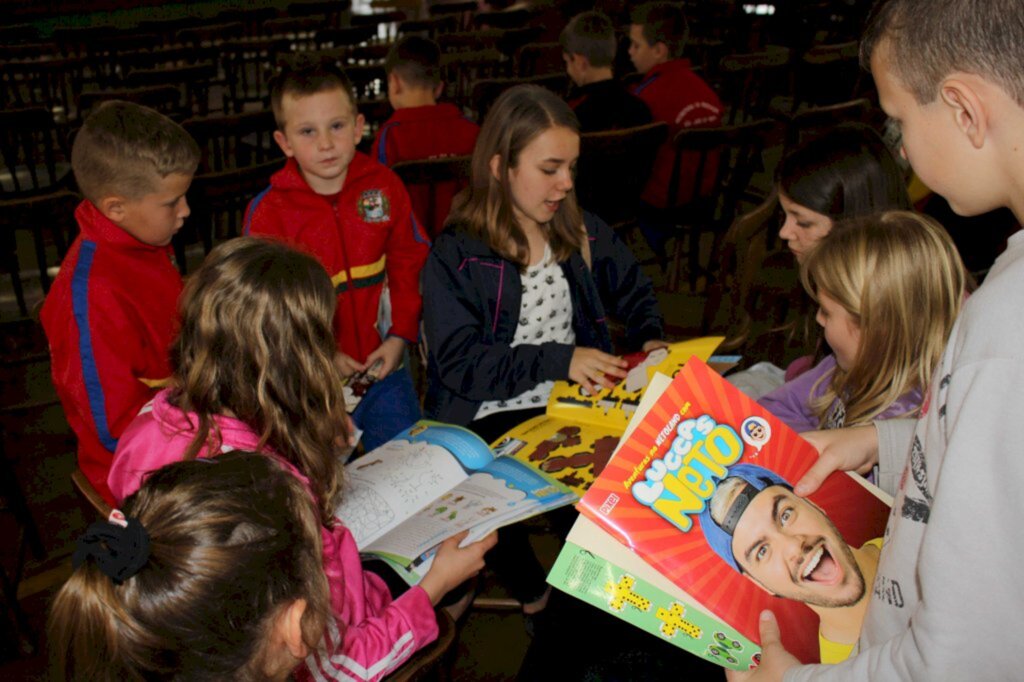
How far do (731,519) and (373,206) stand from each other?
60.2 inches

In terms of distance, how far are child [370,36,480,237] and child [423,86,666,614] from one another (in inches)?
50.0

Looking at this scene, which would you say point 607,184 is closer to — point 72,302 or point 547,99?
point 547,99

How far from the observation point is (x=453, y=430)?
1.67 metres

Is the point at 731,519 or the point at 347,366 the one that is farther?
the point at 347,366

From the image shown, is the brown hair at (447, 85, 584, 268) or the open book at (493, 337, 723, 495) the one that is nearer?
the open book at (493, 337, 723, 495)

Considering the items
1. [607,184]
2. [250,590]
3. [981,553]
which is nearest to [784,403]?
[981,553]

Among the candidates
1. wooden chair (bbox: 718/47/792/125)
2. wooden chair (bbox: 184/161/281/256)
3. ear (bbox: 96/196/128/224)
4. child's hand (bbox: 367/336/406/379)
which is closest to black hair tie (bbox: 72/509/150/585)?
ear (bbox: 96/196/128/224)

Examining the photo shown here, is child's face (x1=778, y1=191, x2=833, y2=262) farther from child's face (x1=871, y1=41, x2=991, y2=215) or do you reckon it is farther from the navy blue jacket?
child's face (x1=871, y1=41, x2=991, y2=215)

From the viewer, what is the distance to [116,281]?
1750 mm

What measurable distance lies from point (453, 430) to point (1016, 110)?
3.81ft

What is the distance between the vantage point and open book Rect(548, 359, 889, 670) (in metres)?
1.03

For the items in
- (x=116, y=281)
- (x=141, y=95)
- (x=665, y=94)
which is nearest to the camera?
(x=116, y=281)

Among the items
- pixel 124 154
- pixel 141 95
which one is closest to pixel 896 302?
pixel 124 154

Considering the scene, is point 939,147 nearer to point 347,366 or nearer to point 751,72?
point 347,366
